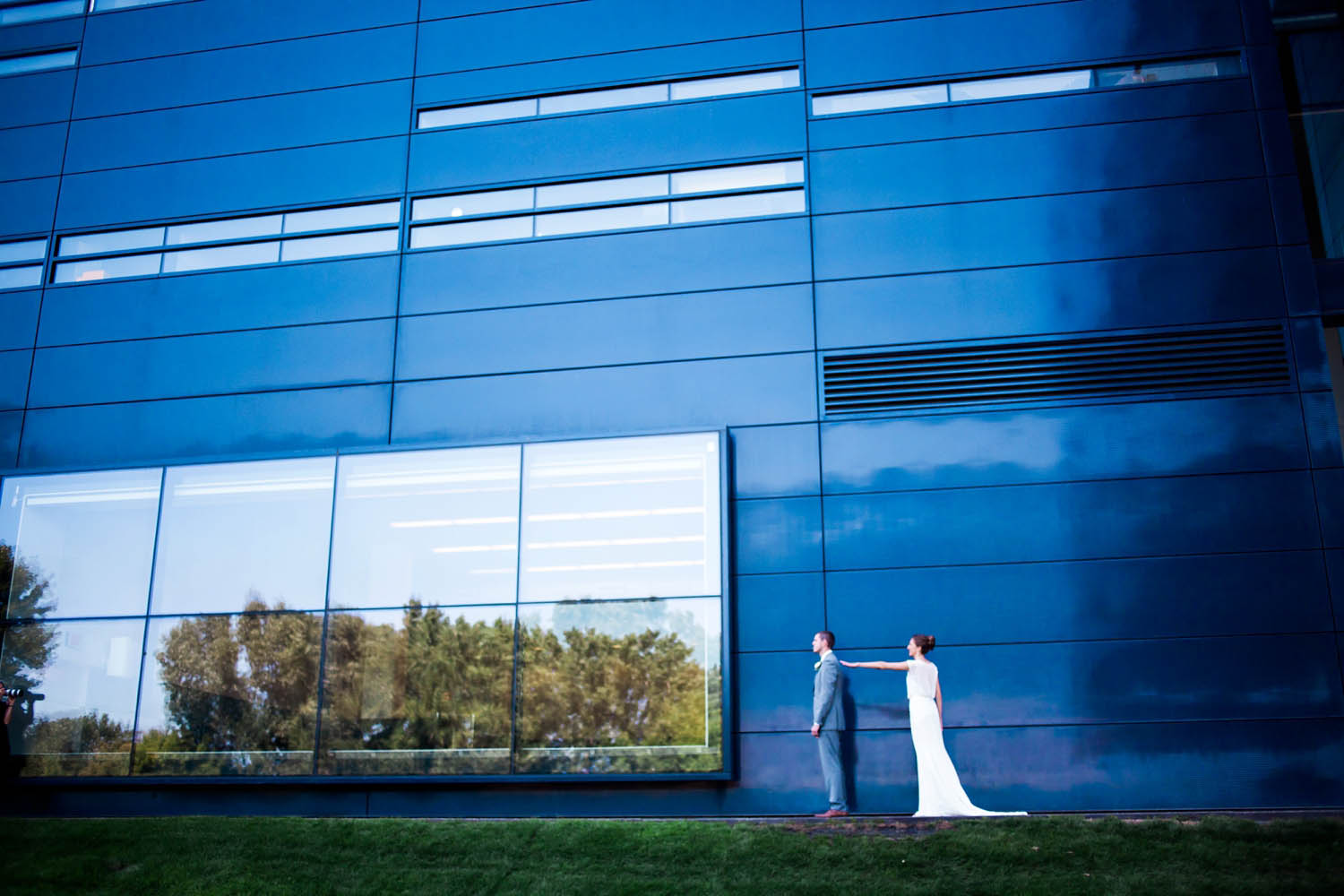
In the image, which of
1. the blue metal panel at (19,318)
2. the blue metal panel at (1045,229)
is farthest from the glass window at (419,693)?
the blue metal panel at (19,318)

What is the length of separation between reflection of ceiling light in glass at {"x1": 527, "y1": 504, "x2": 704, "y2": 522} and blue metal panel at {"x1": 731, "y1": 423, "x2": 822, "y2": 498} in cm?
63

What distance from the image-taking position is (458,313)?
47.0ft

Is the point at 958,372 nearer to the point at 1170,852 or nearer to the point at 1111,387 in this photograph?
the point at 1111,387

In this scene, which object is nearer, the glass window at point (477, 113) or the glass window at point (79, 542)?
the glass window at point (79, 542)

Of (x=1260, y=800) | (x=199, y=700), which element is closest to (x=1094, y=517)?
(x=1260, y=800)

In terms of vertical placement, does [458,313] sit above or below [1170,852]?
above

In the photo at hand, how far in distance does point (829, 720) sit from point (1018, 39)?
8.87m

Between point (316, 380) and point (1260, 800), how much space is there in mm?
12036

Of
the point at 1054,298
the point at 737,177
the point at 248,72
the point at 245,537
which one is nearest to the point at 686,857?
the point at 245,537

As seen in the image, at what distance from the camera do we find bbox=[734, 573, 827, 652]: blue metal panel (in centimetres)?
1249

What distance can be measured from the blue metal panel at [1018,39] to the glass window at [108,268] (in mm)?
9512

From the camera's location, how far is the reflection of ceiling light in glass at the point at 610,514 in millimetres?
13023

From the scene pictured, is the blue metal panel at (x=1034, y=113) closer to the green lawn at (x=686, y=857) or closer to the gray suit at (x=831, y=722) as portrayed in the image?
the gray suit at (x=831, y=722)

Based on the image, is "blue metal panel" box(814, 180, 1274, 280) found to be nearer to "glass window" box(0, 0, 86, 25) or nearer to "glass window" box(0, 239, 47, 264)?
"glass window" box(0, 239, 47, 264)
